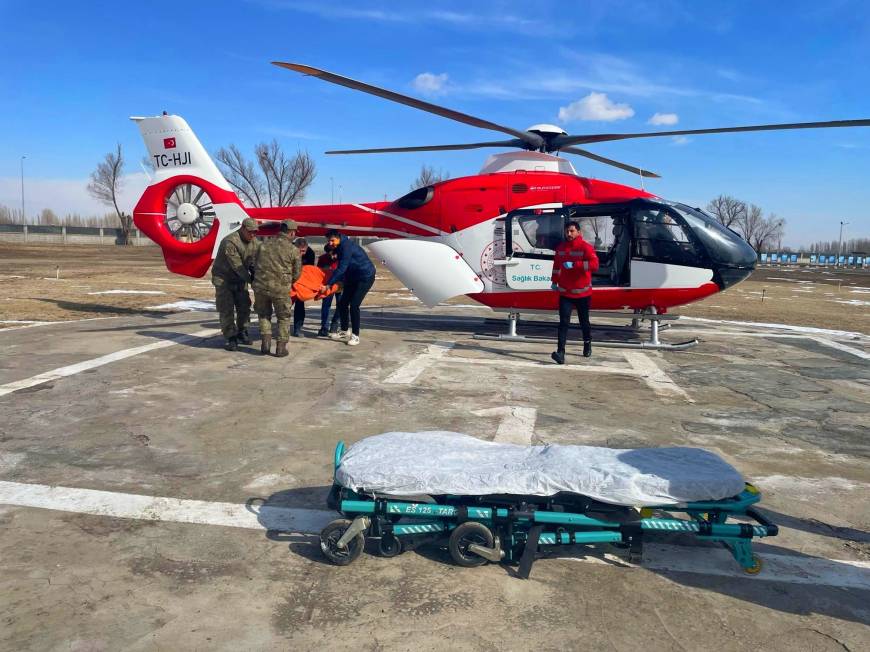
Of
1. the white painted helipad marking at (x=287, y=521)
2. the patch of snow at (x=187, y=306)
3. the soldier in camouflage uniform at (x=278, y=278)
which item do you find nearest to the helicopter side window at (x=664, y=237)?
the soldier in camouflage uniform at (x=278, y=278)

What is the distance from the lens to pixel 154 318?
1239cm

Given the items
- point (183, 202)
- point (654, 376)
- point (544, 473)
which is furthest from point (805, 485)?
point (183, 202)

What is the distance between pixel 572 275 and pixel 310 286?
4137 mm

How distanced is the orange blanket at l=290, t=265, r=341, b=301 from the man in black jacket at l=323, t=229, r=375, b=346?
11cm

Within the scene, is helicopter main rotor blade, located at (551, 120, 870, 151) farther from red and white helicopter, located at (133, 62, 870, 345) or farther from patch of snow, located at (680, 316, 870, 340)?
patch of snow, located at (680, 316, 870, 340)

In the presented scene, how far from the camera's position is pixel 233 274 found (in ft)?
30.0

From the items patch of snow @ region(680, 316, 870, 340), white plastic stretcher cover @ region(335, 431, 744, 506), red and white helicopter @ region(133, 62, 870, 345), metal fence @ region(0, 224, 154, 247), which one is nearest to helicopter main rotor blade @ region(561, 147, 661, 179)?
red and white helicopter @ region(133, 62, 870, 345)

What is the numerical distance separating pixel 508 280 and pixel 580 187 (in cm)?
195

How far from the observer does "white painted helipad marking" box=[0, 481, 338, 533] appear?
376cm

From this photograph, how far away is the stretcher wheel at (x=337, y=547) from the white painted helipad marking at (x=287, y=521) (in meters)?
0.39

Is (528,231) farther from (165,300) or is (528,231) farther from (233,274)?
(165,300)

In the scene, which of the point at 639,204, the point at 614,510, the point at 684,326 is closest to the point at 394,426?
the point at 614,510

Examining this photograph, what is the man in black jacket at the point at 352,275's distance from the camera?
9750 millimetres

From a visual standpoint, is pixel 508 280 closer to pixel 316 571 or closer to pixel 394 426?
pixel 394 426
